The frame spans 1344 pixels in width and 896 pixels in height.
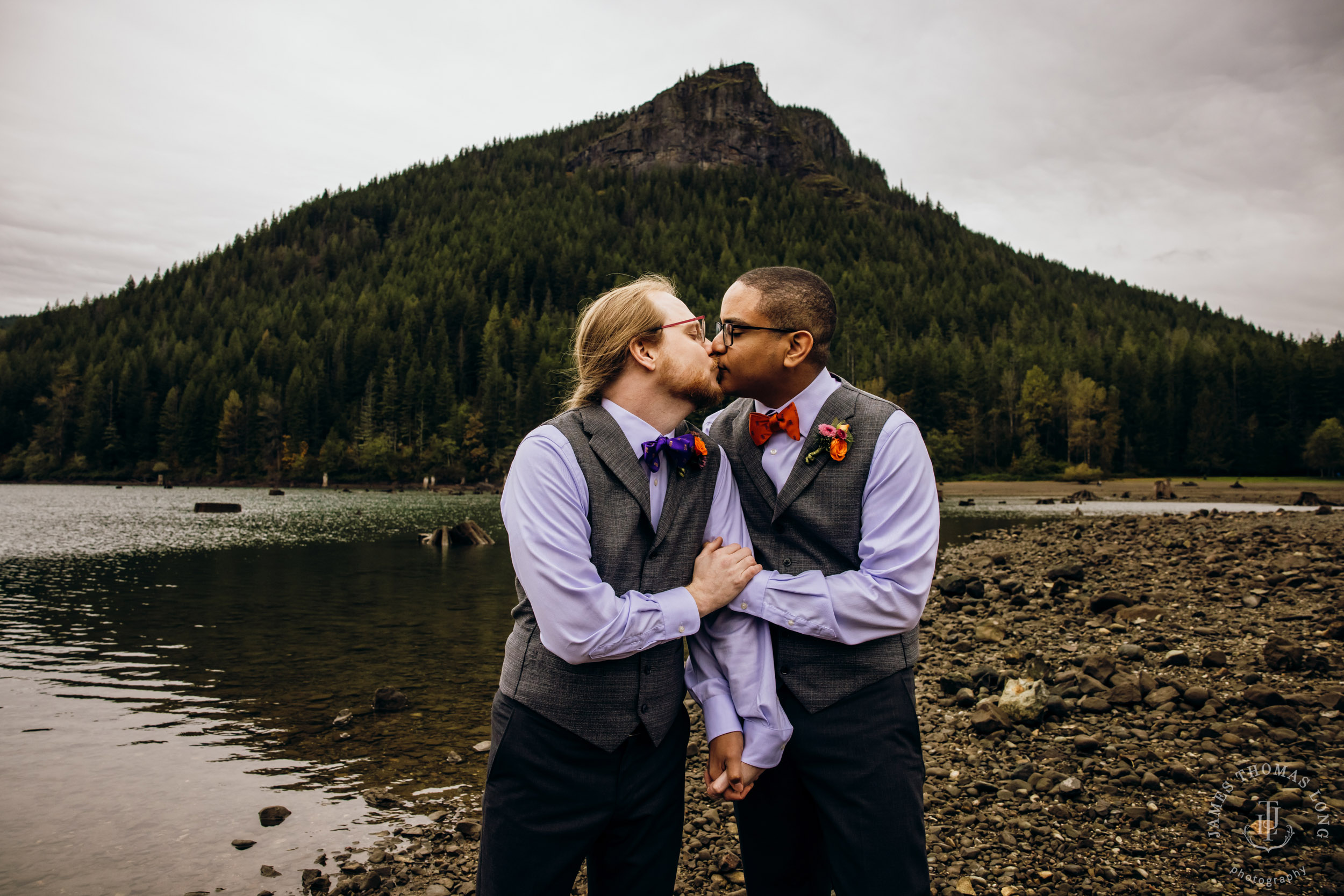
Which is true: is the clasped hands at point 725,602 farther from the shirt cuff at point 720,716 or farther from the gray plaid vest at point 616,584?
the gray plaid vest at point 616,584

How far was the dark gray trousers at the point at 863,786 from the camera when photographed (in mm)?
2738

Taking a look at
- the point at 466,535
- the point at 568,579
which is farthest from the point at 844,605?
the point at 466,535

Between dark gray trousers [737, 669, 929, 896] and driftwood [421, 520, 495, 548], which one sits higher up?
dark gray trousers [737, 669, 929, 896]

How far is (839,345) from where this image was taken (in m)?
119

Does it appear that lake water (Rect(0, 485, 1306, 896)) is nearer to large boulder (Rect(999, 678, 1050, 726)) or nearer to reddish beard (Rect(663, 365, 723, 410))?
reddish beard (Rect(663, 365, 723, 410))

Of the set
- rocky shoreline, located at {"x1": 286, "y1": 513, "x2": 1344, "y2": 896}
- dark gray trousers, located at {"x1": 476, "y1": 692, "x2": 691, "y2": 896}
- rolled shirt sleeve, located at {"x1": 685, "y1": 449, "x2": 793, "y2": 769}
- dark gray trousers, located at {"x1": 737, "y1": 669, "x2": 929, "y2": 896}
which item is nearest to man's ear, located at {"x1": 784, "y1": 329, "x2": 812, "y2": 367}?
rolled shirt sleeve, located at {"x1": 685, "y1": 449, "x2": 793, "y2": 769}

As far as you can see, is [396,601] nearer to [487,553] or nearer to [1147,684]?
[487,553]

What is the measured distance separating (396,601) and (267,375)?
121 meters

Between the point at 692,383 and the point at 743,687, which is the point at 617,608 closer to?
Result: the point at 743,687

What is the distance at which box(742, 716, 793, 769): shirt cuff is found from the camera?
2.78 m

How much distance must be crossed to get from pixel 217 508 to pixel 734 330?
202ft

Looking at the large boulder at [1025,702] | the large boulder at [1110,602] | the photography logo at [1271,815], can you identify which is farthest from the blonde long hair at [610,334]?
the large boulder at [1110,602]

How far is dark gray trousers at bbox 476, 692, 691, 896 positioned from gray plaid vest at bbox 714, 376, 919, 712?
697 mm

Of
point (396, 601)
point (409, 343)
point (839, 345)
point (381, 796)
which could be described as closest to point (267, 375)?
point (409, 343)
